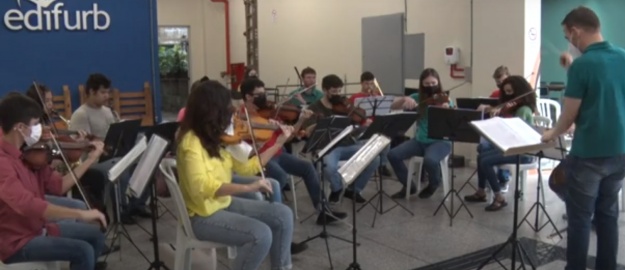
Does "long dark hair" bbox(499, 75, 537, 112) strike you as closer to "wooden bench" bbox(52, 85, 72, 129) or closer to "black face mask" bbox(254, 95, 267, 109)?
"black face mask" bbox(254, 95, 267, 109)

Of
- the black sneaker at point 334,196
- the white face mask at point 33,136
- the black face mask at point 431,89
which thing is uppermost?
the black face mask at point 431,89

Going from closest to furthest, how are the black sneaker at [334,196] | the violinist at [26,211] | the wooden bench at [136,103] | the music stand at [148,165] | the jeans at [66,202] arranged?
the violinist at [26,211] < the music stand at [148,165] < the jeans at [66,202] < the black sneaker at [334,196] < the wooden bench at [136,103]

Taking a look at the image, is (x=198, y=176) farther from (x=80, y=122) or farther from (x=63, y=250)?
(x=80, y=122)

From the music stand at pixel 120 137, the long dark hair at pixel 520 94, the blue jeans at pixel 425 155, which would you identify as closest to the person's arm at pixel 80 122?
the music stand at pixel 120 137

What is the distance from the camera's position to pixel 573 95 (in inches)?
117

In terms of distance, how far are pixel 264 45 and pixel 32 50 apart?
5369mm

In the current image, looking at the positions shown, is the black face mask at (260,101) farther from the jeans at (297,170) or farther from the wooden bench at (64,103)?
the wooden bench at (64,103)

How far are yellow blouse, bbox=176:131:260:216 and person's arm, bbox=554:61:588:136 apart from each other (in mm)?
1623

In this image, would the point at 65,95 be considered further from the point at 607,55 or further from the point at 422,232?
the point at 607,55

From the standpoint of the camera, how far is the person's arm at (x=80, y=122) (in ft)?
15.3

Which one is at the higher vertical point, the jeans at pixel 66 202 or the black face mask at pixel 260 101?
the black face mask at pixel 260 101

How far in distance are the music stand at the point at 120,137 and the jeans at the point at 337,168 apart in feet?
4.63

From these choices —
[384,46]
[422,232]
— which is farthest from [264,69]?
[422,232]

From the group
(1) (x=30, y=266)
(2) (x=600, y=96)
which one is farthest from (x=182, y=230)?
(2) (x=600, y=96)
